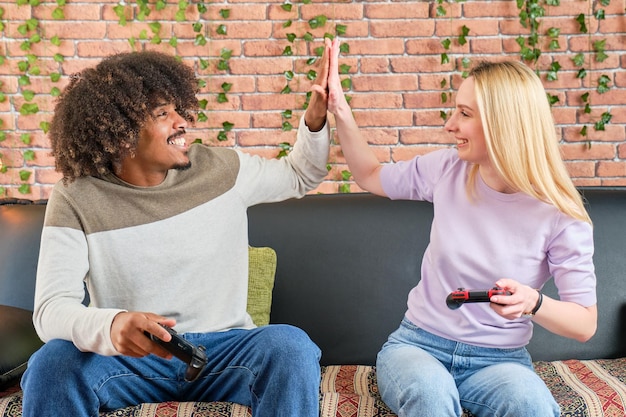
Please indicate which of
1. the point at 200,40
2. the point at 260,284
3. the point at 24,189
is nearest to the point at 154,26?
the point at 200,40

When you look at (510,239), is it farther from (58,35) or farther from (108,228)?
(58,35)

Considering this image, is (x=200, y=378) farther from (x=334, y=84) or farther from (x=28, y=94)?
(x=28, y=94)

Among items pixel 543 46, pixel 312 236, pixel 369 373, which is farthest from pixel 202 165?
pixel 543 46

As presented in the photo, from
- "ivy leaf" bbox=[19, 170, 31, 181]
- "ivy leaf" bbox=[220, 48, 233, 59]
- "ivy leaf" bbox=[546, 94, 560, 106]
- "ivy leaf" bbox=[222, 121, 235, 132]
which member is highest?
"ivy leaf" bbox=[220, 48, 233, 59]

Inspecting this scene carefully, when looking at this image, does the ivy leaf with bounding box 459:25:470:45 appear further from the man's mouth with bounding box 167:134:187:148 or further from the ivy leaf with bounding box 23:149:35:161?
the ivy leaf with bounding box 23:149:35:161

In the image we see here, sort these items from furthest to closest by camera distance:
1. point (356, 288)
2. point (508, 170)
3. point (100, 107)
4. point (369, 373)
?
point (356, 288), point (369, 373), point (100, 107), point (508, 170)

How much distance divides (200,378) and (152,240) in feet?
1.09

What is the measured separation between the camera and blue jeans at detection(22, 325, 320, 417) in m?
1.56

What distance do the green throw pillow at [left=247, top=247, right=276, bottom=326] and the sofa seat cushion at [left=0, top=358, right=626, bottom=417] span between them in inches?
9.5

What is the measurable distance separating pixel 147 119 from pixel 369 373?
87cm

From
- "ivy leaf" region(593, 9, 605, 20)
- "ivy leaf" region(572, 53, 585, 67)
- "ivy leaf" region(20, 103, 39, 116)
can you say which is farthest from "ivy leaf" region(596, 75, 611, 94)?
"ivy leaf" region(20, 103, 39, 116)

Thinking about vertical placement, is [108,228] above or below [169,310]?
above

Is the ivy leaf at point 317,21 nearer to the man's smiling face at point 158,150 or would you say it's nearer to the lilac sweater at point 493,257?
the man's smiling face at point 158,150

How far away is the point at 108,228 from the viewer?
1767mm
